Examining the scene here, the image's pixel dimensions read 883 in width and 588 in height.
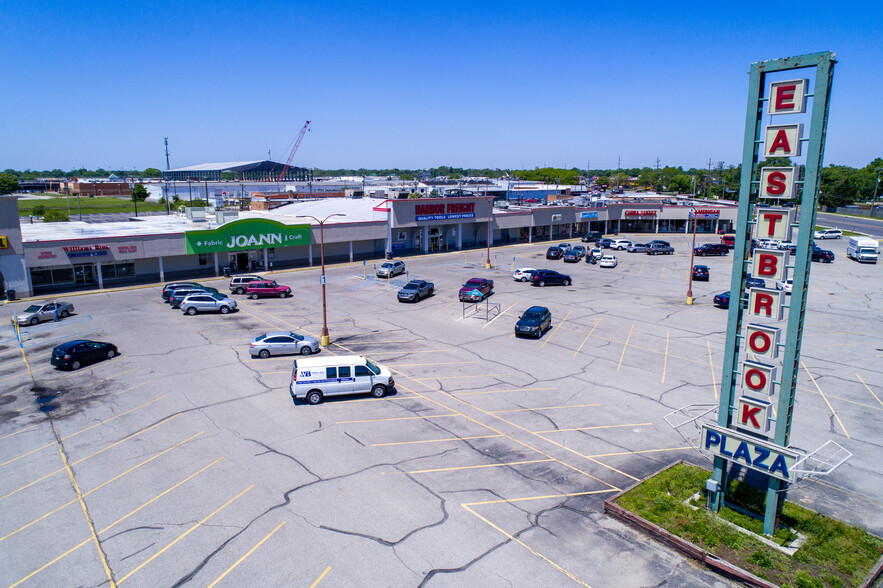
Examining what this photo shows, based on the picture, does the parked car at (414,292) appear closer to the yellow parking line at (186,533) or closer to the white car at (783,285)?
the white car at (783,285)

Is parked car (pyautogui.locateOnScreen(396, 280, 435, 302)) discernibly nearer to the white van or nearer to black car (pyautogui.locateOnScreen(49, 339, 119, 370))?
the white van

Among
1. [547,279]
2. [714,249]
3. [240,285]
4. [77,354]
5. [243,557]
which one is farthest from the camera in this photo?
[714,249]

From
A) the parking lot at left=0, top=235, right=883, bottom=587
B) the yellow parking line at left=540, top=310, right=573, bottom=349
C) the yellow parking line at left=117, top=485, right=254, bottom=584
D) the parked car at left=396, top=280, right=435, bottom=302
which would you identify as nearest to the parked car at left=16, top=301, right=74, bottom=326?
the parking lot at left=0, top=235, right=883, bottom=587

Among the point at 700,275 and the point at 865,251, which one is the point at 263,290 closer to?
the point at 700,275

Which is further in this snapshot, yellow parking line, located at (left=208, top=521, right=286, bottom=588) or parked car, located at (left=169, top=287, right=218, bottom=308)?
parked car, located at (left=169, top=287, right=218, bottom=308)

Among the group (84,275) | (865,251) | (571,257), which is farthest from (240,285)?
(865,251)
